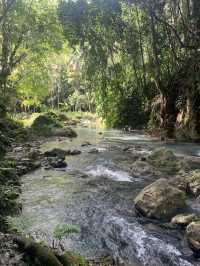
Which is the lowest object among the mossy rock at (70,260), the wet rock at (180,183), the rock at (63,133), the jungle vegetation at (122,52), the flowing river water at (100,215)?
the flowing river water at (100,215)

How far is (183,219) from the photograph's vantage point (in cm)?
787

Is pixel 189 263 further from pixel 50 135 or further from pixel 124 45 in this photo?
pixel 124 45

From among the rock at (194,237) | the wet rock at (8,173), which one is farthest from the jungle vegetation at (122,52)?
the rock at (194,237)

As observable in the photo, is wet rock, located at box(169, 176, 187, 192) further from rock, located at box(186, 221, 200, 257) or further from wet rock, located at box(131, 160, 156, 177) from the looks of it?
rock, located at box(186, 221, 200, 257)

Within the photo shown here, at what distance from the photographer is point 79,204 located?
31.2ft

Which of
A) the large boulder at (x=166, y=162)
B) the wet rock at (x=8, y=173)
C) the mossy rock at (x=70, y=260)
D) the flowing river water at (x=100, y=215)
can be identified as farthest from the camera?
the large boulder at (x=166, y=162)

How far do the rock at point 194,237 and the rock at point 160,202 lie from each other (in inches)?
50.5

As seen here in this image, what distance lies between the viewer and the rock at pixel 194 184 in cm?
1031

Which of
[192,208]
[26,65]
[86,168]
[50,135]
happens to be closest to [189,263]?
[192,208]

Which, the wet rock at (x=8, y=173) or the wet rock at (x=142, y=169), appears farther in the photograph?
the wet rock at (x=142, y=169)

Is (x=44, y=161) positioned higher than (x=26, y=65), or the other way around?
(x=26, y=65)

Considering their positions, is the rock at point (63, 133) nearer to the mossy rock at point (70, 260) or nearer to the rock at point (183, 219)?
the rock at point (183, 219)

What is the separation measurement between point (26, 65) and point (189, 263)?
1248 inches

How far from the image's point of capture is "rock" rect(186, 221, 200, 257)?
21.4ft
